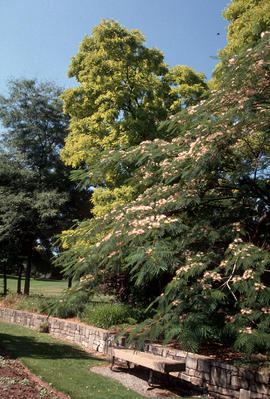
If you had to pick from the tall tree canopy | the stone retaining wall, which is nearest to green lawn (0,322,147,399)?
the stone retaining wall

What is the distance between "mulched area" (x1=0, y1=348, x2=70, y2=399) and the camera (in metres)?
4.85

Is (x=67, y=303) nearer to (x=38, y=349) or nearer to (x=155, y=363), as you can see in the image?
(x=155, y=363)

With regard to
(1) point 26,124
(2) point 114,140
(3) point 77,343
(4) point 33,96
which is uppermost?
(4) point 33,96

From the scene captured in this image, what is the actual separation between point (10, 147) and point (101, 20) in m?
9.87

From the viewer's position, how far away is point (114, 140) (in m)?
12.2

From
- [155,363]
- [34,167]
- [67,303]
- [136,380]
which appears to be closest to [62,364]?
[136,380]

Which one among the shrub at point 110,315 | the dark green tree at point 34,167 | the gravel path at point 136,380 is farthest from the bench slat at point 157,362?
the dark green tree at point 34,167

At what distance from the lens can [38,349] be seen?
28.9ft

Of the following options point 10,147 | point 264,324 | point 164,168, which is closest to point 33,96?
point 10,147

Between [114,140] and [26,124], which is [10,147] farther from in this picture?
[114,140]

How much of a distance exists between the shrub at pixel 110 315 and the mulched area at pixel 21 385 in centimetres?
343

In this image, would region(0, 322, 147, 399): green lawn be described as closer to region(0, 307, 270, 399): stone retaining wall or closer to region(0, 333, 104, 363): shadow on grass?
region(0, 333, 104, 363): shadow on grass

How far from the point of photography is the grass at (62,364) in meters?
5.86

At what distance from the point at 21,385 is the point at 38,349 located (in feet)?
12.2
